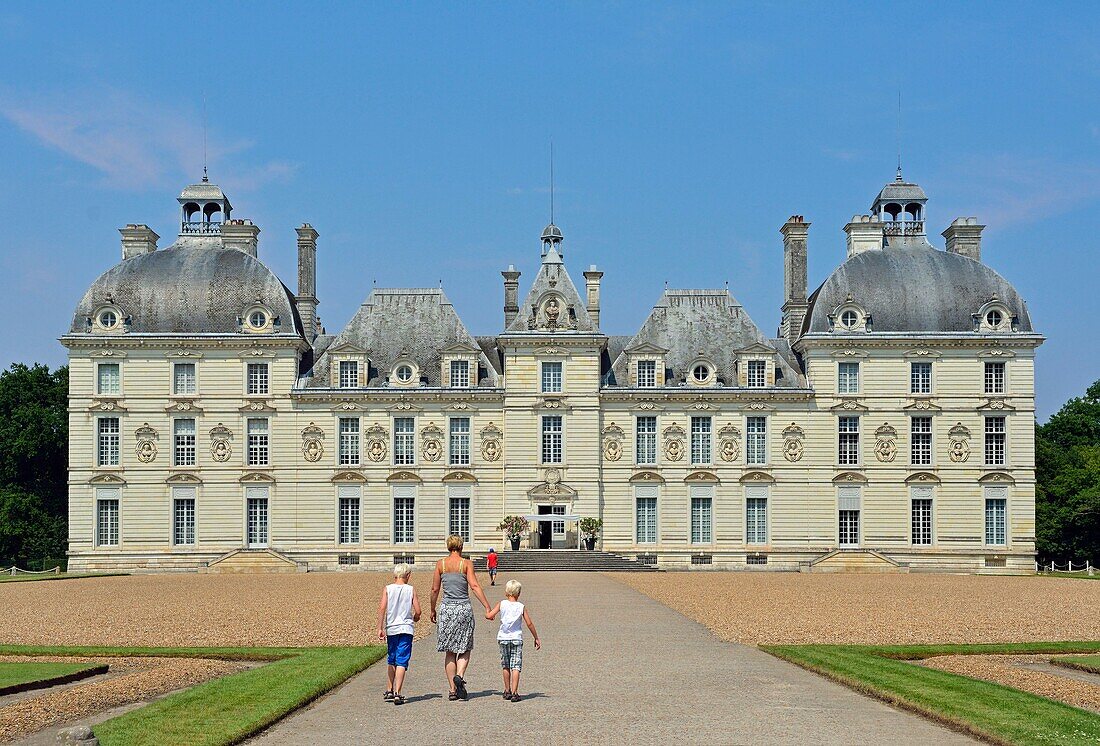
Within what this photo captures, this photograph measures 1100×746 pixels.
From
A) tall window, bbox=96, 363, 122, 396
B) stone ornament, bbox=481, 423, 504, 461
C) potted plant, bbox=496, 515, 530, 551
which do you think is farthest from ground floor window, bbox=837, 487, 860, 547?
tall window, bbox=96, 363, 122, 396

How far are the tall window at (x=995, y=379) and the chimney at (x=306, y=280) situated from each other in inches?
1125

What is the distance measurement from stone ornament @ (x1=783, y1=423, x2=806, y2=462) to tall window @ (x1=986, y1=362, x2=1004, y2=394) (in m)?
7.84

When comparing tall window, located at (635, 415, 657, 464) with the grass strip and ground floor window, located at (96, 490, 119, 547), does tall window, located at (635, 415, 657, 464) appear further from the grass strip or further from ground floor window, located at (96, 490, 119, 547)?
the grass strip

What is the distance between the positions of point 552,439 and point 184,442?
49.2 ft

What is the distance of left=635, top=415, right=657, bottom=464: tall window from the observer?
55.2 meters

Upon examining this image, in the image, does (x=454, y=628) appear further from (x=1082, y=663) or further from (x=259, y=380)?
(x=259, y=380)

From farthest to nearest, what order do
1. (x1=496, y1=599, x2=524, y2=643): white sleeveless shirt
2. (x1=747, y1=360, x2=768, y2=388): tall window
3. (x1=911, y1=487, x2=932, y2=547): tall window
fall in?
(x1=747, y1=360, x2=768, y2=388): tall window → (x1=911, y1=487, x2=932, y2=547): tall window → (x1=496, y1=599, x2=524, y2=643): white sleeveless shirt

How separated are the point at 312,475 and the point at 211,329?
7.29 meters

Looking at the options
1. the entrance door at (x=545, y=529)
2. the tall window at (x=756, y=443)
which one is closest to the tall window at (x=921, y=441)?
the tall window at (x=756, y=443)

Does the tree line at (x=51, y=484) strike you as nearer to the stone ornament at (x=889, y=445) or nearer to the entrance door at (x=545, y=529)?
the stone ornament at (x=889, y=445)

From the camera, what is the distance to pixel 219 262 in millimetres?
56500

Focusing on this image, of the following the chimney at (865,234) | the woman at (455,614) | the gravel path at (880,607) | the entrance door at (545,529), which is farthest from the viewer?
the chimney at (865,234)

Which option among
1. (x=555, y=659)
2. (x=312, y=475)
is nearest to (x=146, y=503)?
(x=312, y=475)

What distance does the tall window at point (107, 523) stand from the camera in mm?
54531
